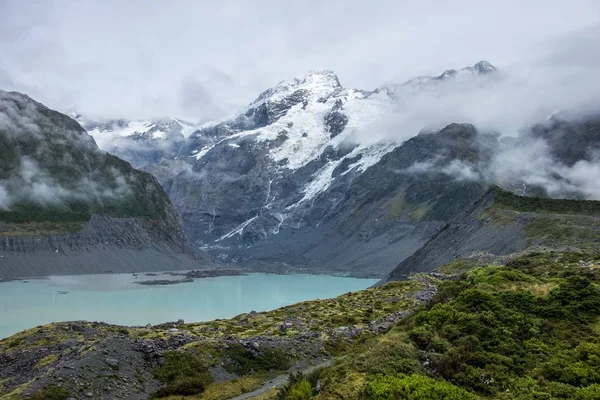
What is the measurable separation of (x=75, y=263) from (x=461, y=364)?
201947 mm

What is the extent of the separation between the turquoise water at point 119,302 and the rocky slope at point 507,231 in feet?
117

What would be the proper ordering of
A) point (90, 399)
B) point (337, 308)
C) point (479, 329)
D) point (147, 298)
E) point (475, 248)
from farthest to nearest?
point (147, 298), point (475, 248), point (337, 308), point (90, 399), point (479, 329)

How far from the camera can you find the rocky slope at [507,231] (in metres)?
70.7

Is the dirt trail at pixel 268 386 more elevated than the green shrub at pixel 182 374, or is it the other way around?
the green shrub at pixel 182 374

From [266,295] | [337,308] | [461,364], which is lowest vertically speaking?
[266,295]

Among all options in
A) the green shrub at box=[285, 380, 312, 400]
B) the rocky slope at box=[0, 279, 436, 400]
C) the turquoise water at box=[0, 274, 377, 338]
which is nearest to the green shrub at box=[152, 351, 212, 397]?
the rocky slope at box=[0, 279, 436, 400]

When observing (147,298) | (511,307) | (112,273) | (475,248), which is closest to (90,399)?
(511,307)

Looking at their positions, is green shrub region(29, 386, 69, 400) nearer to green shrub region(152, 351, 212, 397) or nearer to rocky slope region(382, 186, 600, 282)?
green shrub region(152, 351, 212, 397)

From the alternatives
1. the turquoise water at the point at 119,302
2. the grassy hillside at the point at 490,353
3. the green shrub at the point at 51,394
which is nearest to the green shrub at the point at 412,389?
the grassy hillside at the point at 490,353

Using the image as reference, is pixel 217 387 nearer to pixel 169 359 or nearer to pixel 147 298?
pixel 169 359

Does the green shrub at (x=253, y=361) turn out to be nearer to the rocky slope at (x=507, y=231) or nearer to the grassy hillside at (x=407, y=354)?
the grassy hillside at (x=407, y=354)

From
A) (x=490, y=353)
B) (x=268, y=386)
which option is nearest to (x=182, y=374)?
(x=268, y=386)

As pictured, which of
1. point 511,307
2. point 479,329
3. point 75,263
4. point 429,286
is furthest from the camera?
point 75,263

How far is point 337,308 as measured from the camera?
4638 centimetres
